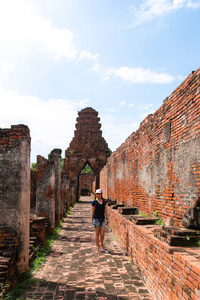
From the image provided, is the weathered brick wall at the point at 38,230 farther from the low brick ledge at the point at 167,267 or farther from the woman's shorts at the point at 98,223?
the low brick ledge at the point at 167,267

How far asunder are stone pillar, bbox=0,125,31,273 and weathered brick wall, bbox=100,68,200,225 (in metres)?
2.76

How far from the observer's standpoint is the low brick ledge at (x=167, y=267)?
8.27ft

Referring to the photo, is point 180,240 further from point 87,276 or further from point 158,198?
point 158,198

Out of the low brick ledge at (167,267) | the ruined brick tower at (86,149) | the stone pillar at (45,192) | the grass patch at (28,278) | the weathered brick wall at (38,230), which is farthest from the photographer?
the ruined brick tower at (86,149)

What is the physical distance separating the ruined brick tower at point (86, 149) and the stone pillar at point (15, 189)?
20739 millimetres

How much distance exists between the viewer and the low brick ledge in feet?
8.27

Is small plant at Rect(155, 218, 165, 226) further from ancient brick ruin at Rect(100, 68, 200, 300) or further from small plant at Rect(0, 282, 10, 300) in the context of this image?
small plant at Rect(0, 282, 10, 300)

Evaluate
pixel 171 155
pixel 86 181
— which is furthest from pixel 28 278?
pixel 86 181

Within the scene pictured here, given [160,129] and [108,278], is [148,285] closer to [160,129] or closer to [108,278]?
[108,278]

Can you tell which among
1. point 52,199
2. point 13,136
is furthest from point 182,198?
point 52,199

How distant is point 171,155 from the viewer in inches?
198

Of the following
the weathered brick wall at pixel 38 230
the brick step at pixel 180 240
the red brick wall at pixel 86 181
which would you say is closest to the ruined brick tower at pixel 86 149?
the red brick wall at pixel 86 181

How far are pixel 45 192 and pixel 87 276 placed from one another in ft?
14.2

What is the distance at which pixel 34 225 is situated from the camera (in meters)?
6.28
